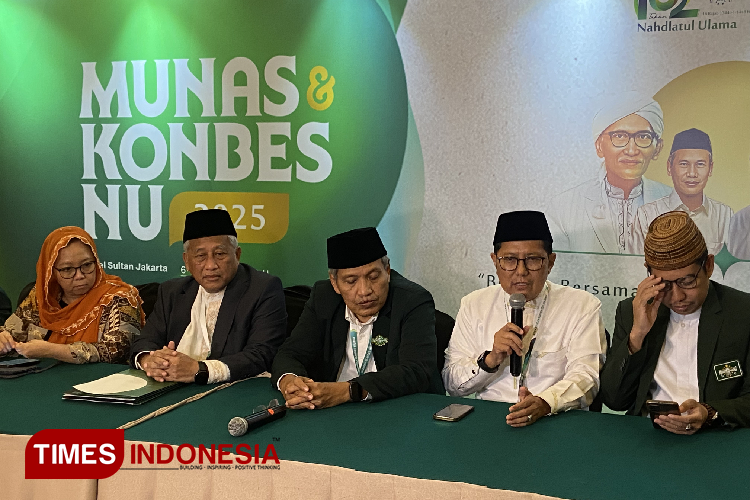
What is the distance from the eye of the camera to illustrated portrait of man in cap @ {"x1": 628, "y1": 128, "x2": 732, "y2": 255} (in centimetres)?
418

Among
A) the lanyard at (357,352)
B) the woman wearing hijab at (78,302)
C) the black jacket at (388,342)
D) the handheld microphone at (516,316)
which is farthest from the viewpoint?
the woman wearing hijab at (78,302)

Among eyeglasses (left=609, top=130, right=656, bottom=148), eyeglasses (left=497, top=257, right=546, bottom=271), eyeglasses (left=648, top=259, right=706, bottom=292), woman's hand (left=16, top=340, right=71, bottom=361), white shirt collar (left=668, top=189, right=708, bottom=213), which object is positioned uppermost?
eyeglasses (left=609, top=130, right=656, bottom=148)

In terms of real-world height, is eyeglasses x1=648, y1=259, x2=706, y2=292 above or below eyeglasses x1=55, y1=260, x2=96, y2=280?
below

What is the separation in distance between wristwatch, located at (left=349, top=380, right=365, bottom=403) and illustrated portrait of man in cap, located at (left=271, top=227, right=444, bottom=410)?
0.09 meters

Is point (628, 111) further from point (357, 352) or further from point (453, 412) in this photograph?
point (453, 412)

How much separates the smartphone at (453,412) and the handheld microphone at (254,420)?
540 mm

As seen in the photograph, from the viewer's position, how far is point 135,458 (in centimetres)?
233

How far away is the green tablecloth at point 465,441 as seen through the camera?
6.51 ft

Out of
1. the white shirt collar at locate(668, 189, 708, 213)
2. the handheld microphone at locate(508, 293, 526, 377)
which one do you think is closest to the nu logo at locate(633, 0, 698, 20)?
the white shirt collar at locate(668, 189, 708, 213)

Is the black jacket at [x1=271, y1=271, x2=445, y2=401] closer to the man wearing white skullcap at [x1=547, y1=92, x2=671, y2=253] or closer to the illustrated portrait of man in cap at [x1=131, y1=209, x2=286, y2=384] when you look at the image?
the illustrated portrait of man in cap at [x1=131, y1=209, x2=286, y2=384]

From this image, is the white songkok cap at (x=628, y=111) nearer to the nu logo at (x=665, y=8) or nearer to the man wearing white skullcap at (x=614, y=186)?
the man wearing white skullcap at (x=614, y=186)

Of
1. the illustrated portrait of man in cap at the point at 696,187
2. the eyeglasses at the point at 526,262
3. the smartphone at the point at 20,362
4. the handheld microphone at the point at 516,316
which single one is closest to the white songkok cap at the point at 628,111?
the illustrated portrait of man in cap at the point at 696,187

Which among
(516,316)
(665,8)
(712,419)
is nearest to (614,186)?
(665,8)

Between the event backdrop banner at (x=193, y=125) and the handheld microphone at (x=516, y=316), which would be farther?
the event backdrop banner at (x=193, y=125)
